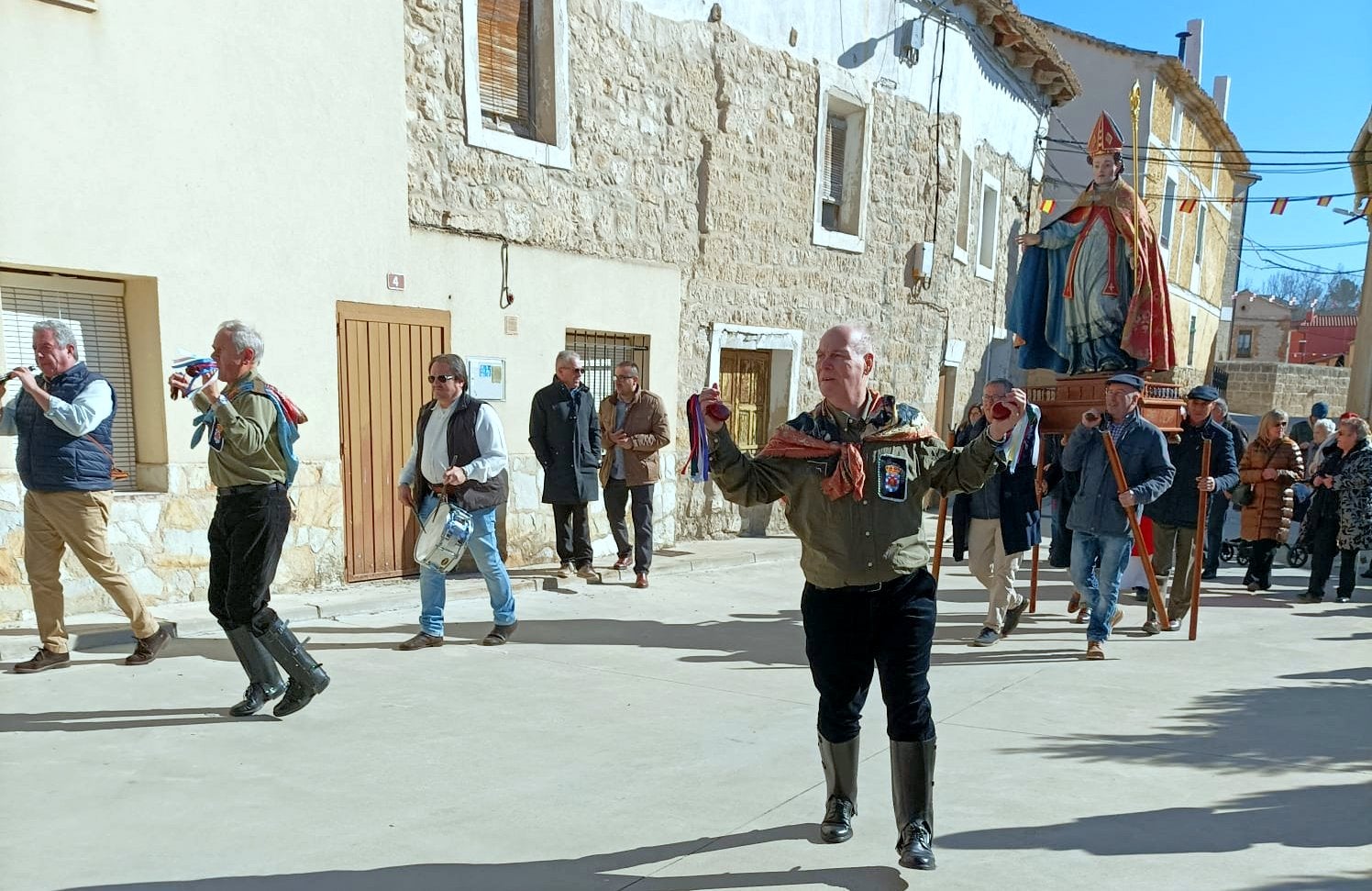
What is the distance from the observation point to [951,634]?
23.1ft

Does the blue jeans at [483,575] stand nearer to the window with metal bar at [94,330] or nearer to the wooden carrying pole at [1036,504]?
the window with metal bar at [94,330]

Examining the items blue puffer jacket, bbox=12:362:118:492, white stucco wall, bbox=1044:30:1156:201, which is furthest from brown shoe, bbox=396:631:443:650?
white stucco wall, bbox=1044:30:1156:201

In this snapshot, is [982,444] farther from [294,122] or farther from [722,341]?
[722,341]

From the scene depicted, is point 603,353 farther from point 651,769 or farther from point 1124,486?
point 651,769

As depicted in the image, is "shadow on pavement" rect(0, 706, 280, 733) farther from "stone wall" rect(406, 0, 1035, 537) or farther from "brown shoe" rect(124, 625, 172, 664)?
"stone wall" rect(406, 0, 1035, 537)

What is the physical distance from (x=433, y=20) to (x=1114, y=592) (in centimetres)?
686

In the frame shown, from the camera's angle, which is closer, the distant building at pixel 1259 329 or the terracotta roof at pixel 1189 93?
the terracotta roof at pixel 1189 93

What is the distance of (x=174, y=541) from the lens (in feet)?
22.9

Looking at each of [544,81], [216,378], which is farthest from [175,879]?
[544,81]

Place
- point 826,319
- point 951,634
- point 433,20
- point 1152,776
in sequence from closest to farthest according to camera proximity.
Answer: point 1152,776 < point 951,634 < point 433,20 < point 826,319

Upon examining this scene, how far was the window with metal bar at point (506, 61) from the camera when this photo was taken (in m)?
8.91

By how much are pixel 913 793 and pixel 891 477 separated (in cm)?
105

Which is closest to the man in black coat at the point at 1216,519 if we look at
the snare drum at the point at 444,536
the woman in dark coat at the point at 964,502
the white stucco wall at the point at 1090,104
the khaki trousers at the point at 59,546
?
the woman in dark coat at the point at 964,502

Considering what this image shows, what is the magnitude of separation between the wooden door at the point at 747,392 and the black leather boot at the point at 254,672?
296 inches
